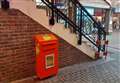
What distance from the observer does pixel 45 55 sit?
441 cm

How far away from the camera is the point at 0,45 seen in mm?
3973

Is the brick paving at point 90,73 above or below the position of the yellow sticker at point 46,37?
below

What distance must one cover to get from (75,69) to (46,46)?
4.17ft

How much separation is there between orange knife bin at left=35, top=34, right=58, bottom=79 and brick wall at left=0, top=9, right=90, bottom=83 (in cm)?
19

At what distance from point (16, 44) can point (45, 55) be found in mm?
678

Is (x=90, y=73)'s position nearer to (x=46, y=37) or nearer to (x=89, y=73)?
(x=89, y=73)

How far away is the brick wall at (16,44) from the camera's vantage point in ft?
13.2

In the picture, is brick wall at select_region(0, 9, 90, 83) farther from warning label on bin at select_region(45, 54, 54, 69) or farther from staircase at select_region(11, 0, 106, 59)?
warning label on bin at select_region(45, 54, 54, 69)

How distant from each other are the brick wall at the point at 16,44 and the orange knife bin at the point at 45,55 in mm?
193

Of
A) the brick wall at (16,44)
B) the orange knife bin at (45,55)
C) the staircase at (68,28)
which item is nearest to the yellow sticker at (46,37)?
the orange knife bin at (45,55)

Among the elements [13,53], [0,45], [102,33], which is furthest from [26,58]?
[102,33]

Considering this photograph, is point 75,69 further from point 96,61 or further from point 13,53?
point 13,53

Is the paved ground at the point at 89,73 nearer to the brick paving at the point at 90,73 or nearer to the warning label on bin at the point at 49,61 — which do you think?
the brick paving at the point at 90,73

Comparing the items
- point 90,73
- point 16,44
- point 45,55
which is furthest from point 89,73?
point 16,44
